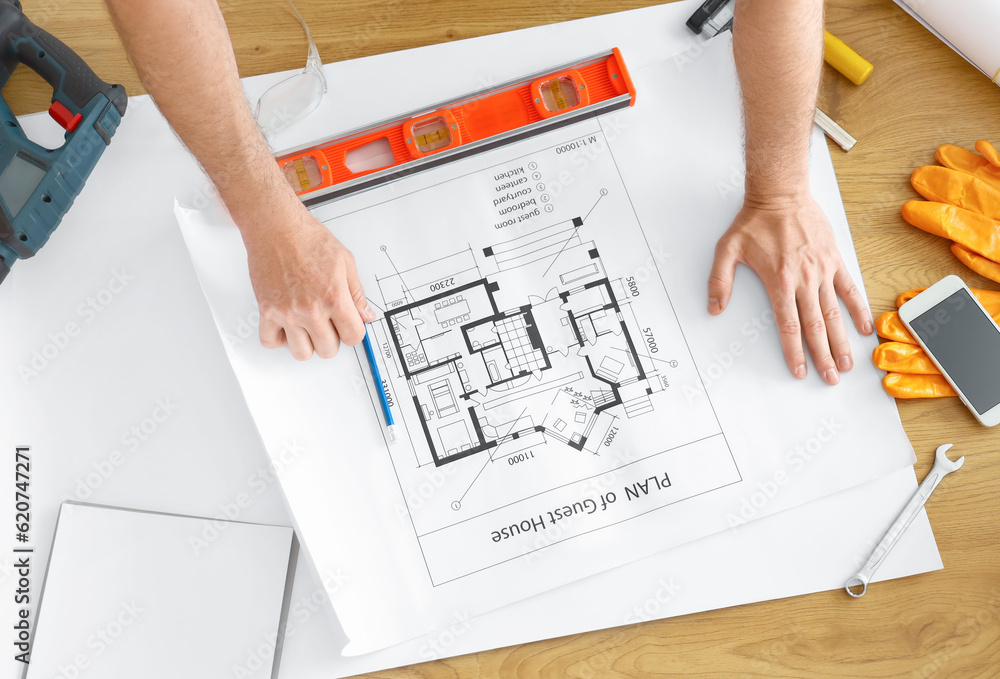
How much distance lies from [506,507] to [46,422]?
1.99ft

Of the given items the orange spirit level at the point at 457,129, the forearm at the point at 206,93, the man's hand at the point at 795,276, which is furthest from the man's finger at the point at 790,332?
the forearm at the point at 206,93

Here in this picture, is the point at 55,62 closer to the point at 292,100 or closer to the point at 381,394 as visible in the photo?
the point at 292,100

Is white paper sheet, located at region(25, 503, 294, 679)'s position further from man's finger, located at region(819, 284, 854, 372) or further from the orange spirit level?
man's finger, located at region(819, 284, 854, 372)

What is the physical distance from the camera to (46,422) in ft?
2.80

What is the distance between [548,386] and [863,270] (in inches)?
18.3

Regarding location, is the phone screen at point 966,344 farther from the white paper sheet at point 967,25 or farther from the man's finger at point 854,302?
the white paper sheet at point 967,25

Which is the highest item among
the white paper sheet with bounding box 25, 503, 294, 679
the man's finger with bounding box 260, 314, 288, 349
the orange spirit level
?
the orange spirit level

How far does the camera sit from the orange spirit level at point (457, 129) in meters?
0.86

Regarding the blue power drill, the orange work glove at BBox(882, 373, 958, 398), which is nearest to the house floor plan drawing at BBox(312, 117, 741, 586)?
the orange work glove at BBox(882, 373, 958, 398)

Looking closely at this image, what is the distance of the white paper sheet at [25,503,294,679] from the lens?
0.80 meters

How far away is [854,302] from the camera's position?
0.88 m

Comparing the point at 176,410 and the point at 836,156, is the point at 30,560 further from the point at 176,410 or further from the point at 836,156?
the point at 836,156

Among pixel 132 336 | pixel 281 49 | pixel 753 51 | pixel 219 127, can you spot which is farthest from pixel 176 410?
pixel 753 51

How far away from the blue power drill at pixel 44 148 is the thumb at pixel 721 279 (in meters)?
0.83
